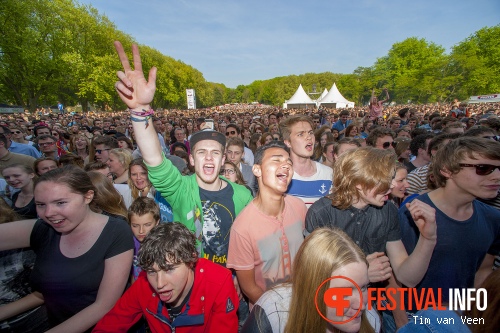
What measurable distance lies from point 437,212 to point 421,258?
426mm

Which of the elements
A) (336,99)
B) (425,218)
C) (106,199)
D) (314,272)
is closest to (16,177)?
(106,199)

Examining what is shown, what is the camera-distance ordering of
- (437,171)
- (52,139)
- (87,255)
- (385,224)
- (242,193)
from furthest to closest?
(52,139) < (242,193) < (437,171) < (385,224) < (87,255)

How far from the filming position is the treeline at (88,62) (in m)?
26.9

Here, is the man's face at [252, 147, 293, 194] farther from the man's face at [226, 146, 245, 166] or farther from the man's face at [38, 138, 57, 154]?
the man's face at [38, 138, 57, 154]

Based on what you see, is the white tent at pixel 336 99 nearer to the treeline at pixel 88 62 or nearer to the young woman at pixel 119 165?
the treeline at pixel 88 62

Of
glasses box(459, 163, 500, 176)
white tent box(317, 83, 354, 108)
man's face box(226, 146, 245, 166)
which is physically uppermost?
white tent box(317, 83, 354, 108)

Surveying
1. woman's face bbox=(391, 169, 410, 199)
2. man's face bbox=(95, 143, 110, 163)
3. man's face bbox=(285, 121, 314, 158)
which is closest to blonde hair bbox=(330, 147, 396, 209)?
man's face bbox=(285, 121, 314, 158)

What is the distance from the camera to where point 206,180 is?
2324 mm

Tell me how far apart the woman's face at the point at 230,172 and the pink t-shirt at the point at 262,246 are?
1.58 metres

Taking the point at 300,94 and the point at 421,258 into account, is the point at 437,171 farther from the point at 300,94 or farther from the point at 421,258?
the point at 300,94

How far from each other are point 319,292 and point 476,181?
1575mm

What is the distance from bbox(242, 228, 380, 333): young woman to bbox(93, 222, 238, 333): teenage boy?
0.39m

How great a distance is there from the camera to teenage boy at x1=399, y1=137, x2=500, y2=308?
1934mm

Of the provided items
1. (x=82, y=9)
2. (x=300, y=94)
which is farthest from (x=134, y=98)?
(x=300, y=94)
